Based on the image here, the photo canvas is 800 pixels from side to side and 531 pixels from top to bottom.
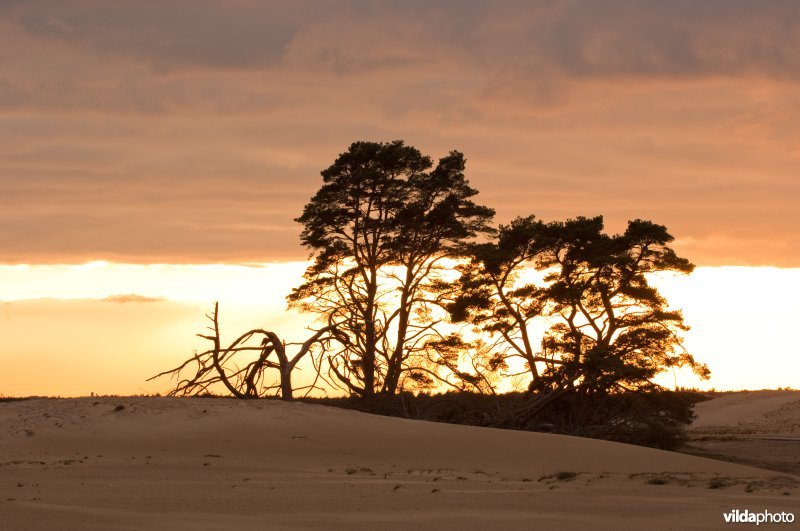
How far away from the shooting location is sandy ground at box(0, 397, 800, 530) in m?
12.5

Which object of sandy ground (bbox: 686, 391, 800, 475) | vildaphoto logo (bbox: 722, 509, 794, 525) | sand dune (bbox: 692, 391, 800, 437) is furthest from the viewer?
sand dune (bbox: 692, 391, 800, 437)

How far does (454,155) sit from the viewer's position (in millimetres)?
36750

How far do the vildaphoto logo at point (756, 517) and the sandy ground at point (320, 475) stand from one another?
0.72 feet

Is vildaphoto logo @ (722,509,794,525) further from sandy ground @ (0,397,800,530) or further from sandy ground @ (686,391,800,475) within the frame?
sandy ground @ (686,391,800,475)

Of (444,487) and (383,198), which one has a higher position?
(383,198)

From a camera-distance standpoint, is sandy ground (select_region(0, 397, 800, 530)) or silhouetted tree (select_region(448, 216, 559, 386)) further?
silhouetted tree (select_region(448, 216, 559, 386))

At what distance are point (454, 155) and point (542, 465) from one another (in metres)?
17.3

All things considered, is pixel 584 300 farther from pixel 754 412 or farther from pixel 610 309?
pixel 754 412

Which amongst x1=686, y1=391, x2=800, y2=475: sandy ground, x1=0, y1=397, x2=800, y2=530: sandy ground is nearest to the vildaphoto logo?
x1=0, y1=397, x2=800, y2=530: sandy ground

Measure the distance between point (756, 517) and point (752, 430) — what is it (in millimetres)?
31121

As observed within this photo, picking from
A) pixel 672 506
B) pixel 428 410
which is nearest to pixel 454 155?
pixel 428 410

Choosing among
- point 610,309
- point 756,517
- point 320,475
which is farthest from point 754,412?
point 756,517

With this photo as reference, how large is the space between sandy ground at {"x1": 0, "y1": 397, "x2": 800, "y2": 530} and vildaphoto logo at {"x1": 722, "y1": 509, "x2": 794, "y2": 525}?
0.22 metres

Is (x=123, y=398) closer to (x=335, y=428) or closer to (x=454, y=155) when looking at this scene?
(x=335, y=428)
